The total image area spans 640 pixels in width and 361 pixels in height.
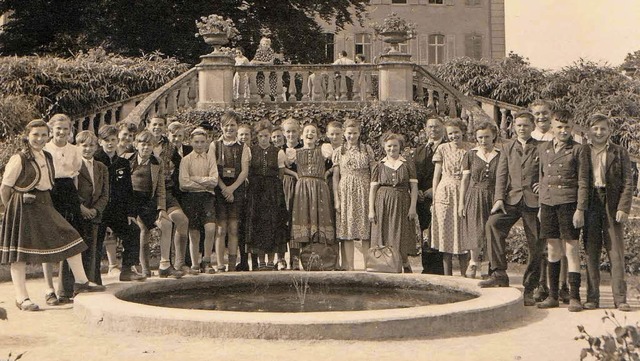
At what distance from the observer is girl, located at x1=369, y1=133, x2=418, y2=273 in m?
9.99

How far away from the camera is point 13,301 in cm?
895

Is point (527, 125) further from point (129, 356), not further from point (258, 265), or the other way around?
point (129, 356)

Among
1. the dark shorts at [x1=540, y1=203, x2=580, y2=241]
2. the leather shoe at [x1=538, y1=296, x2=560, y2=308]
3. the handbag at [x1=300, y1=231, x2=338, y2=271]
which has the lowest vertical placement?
the leather shoe at [x1=538, y1=296, x2=560, y2=308]

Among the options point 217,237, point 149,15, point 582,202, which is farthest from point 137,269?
point 149,15

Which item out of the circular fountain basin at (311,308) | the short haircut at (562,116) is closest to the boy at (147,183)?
the circular fountain basin at (311,308)

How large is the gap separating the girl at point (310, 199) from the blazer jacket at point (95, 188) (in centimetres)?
210

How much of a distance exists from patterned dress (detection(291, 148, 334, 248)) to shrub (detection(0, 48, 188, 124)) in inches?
401

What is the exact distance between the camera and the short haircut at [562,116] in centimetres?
838

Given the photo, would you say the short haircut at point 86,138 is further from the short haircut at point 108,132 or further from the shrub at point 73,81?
the shrub at point 73,81

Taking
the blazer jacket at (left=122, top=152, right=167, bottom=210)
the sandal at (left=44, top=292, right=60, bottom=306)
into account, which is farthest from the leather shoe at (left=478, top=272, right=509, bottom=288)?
the sandal at (left=44, top=292, right=60, bottom=306)

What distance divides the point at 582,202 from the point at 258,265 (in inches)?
154

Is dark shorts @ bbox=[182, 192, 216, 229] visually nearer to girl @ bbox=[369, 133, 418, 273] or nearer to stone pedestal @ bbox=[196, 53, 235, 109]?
girl @ bbox=[369, 133, 418, 273]

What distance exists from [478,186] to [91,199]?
3.85 metres

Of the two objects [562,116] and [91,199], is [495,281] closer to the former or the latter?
[562,116]
